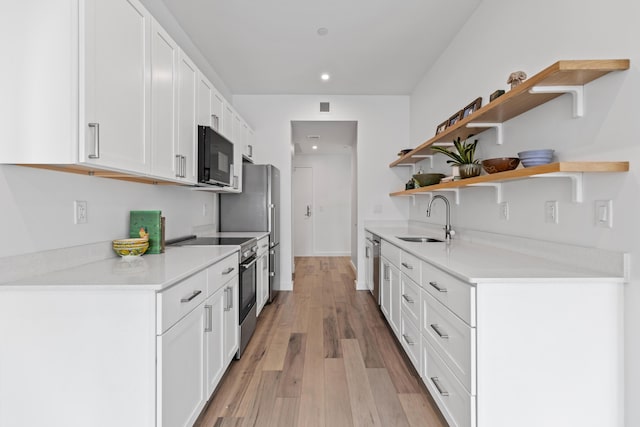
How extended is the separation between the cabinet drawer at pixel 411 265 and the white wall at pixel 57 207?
190 centimetres

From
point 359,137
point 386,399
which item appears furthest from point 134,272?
point 359,137

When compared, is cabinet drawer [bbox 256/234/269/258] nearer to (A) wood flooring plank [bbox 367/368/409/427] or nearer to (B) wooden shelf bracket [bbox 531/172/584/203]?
(A) wood flooring plank [bbox 367/368/409/427]

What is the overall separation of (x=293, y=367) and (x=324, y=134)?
390 centimetres

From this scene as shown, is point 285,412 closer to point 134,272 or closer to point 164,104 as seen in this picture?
point 134,272

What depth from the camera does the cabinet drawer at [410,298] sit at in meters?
2.09

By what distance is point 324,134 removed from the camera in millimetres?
5371

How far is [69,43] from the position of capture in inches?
48.8

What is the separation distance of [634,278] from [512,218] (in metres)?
0.85

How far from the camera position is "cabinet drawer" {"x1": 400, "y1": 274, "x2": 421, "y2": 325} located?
2092 mm

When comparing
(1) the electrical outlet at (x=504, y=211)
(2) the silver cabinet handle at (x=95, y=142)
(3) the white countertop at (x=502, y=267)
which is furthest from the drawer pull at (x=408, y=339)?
(2) the silver cabinet handle at (x=95, y=142)

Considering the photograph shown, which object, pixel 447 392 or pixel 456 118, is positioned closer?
pixel 447 392

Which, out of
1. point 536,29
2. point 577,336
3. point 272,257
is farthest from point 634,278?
point 272,257

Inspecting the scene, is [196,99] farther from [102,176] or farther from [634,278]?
[634,278]

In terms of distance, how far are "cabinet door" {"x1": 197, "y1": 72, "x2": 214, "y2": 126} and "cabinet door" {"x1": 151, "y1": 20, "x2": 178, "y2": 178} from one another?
1.26ft
